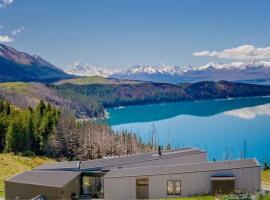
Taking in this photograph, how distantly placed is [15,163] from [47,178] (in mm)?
42081

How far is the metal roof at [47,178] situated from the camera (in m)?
34.0

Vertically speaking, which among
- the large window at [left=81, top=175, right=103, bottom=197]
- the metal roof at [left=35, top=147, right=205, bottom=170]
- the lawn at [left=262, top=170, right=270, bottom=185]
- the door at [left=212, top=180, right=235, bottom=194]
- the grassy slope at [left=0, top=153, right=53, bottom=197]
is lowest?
the grassy slope at [left=0, top=153, right=53, bottom=197]

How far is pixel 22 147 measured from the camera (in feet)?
301

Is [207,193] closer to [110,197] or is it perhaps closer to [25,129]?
[110,197]

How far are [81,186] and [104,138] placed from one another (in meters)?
66.9

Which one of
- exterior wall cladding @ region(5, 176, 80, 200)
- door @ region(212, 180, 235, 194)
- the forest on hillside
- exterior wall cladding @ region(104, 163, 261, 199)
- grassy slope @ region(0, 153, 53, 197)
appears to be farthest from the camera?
the forest on hillside

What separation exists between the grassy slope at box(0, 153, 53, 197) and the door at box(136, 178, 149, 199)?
110 ft

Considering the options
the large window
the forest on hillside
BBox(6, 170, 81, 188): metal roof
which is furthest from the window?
the forest on hillside

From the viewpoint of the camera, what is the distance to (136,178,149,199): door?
111 ft

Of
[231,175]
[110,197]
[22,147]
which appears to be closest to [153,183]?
[110,197]

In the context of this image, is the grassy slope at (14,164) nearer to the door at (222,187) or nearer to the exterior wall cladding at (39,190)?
the exterior wall cladding at (39,190)

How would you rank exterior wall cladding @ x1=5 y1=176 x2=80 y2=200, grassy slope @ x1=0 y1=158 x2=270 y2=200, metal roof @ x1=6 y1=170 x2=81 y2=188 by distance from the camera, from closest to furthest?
exterior wall cladding @ x1=5 y1=176 x2=80 y2=200 → metal roof @ x1=6 y1=170 x2=81 y2=188 → grassy slope @ x1=0 y1=158 x2=270 y2=200

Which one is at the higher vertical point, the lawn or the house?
the house

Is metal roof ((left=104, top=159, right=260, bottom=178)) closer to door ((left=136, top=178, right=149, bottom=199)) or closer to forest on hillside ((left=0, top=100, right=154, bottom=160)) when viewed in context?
door ((left=136, top=178, right=149, bottom=199))
